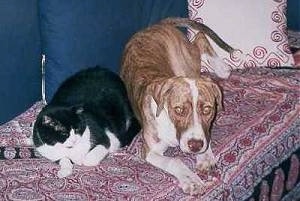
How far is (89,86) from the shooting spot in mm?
2479

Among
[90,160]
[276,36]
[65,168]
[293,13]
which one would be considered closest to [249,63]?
[276,36]

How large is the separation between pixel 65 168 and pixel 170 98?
1.61 ft

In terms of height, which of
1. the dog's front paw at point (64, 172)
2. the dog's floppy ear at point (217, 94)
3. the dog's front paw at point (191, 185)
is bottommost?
the dog's front paw at point (64, 172)

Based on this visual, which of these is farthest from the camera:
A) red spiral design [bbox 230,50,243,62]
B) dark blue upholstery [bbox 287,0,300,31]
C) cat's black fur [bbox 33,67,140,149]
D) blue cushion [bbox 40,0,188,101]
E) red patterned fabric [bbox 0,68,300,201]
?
dark blue upholstery [bbox 287,0,300,31]

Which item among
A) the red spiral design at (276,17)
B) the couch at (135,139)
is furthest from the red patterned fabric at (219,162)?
the red spiral design at (276,17)

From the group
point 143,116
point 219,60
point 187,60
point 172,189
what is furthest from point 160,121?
point 219,60

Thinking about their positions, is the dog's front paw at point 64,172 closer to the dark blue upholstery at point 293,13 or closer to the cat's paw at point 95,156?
the cat's paw at point 95,156

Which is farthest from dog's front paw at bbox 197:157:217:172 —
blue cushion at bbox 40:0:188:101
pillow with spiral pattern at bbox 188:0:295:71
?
pillow with spiral pattern at bbox 188:0:295:71

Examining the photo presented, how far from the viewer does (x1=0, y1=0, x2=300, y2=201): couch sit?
2.14 meters

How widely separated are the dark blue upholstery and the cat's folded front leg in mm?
2021

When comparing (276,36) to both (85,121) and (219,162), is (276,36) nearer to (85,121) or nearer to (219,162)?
(219,162)

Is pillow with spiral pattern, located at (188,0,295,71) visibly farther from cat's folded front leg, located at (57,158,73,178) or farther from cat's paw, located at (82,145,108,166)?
cat's folded front leg, located at (57,158,73,178)

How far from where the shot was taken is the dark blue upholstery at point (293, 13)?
363cm

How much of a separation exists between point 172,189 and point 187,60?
93 cm
